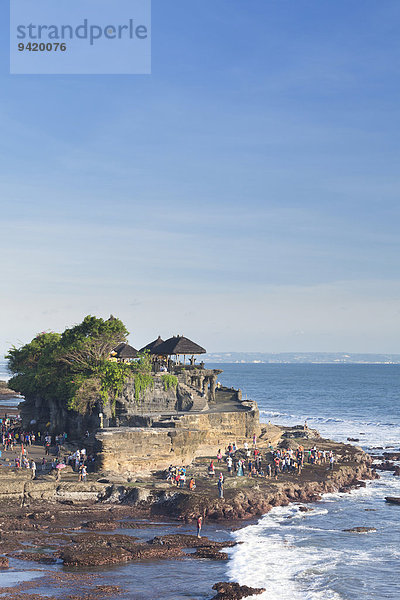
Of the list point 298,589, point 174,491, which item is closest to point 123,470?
point 174,491

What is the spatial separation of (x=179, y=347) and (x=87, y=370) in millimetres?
8634

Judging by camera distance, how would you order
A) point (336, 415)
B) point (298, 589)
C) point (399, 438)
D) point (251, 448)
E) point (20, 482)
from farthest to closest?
point (336, 415) < point (399, 438) < point (251, 448) < point (20, 482) < point (298, 589)

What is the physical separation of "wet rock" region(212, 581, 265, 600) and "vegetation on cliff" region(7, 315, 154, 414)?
79.7 feet

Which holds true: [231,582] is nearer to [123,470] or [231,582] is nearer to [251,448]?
[123,470]

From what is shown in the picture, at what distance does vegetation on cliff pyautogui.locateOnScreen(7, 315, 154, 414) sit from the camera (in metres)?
44.5

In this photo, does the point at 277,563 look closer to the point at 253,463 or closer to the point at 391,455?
the point at 253,463

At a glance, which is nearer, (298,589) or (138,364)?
(298,589)

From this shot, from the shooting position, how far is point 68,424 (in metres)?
48.8

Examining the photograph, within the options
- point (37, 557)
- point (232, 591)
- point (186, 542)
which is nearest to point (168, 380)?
point (186, 542)

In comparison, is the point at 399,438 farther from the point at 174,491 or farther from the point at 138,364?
the point at 174,491

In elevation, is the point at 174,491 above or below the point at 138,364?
below

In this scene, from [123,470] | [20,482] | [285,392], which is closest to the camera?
[20,482]

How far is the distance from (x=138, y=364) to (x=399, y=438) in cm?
3353

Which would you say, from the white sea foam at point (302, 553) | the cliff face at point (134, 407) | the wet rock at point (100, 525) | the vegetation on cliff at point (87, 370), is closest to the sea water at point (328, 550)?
the white sea foam at point (302, 553)
